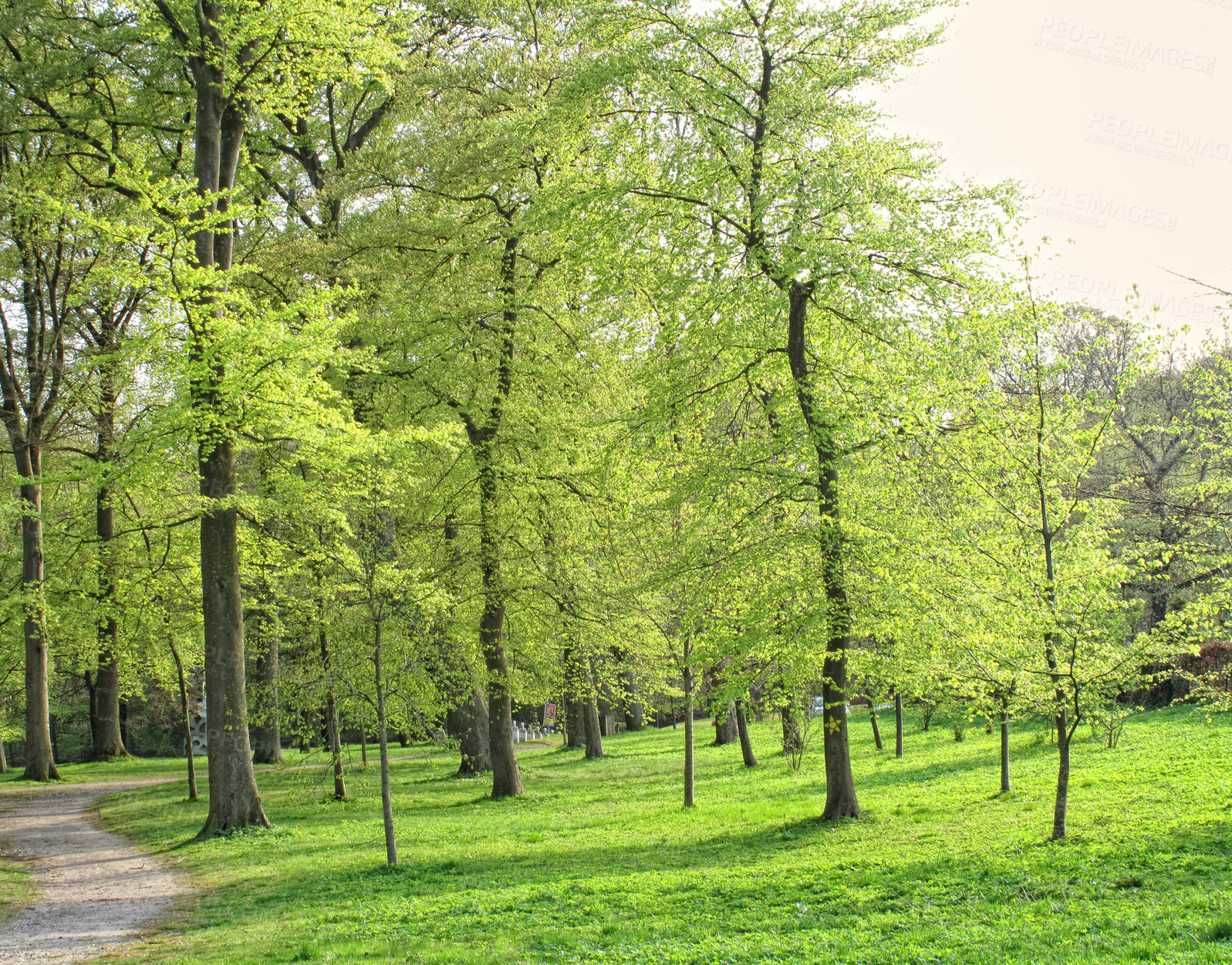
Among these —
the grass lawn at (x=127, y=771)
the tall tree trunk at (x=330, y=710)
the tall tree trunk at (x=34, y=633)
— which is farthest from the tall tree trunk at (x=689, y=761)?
the tall tree trunk at (x=34, y=633)

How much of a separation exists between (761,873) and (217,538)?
32.8 feet

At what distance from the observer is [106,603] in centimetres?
1673

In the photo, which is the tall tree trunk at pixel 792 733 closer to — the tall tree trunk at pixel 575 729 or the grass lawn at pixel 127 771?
the grass lawn at pixel 127 771

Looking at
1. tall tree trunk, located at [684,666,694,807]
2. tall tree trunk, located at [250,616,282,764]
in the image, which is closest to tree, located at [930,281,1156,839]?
tall tree trunk, located at [684,666,694,807]

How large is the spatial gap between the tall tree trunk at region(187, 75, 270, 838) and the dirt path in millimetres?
1567

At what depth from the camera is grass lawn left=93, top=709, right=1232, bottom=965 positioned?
653 cm

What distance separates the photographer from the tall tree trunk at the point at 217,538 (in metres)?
13.0

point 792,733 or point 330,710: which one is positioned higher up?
point 330,710

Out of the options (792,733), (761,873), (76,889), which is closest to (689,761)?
(792,733)

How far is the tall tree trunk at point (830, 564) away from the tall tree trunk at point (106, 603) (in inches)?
390

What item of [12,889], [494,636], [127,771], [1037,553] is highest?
[1037,553]

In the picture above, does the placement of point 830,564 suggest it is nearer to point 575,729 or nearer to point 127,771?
point 575,729

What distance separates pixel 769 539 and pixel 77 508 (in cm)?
1740

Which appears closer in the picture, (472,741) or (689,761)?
(689,761)
